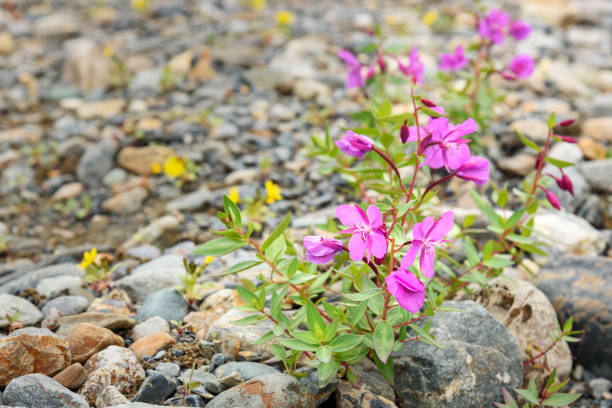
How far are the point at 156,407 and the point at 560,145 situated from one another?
365 cm

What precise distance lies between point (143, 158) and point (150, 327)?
2258mm

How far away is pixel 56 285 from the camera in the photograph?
2.99 meters

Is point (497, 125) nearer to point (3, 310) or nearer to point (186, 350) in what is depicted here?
point (186, 350)

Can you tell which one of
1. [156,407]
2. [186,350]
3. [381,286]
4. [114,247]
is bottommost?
[114,247]

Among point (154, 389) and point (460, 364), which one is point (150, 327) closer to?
point (154, 389)

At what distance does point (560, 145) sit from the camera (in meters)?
4.22

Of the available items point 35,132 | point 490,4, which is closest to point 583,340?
point 35,132

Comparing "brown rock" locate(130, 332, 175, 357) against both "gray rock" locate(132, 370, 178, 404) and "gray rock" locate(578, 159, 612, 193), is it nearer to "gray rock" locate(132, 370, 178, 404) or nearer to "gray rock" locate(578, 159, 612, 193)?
"gray rock" locate(132, 370, 178, 404)

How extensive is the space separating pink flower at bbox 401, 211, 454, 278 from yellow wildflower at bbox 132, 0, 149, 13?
→ 6987 mm

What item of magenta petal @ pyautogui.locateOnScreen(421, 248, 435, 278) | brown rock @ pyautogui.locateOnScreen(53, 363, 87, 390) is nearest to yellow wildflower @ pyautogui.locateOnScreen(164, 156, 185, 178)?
brown rock @ pyautogui.locateOnScreen(53, 363, 87, 390)

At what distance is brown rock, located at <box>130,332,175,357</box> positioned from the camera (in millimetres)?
2414

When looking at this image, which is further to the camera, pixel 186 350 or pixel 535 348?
pixel 535 348

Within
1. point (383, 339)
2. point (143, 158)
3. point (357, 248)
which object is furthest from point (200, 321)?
point (143, 158)

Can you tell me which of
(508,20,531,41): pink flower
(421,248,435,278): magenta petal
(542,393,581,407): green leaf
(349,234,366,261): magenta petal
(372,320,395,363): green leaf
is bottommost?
(542,393,581,407): green leaf
